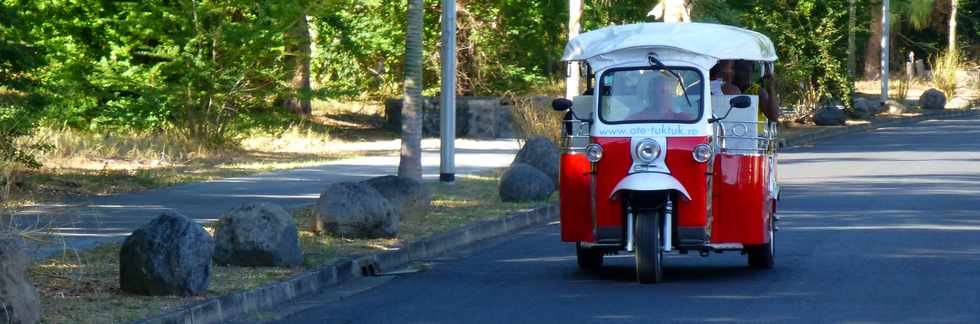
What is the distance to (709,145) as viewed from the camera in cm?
1139

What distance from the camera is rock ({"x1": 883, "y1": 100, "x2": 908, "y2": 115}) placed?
4769 centimetres

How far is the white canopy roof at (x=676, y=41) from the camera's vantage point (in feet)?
38.5

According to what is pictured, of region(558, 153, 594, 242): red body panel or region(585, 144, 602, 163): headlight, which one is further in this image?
region(558, 153, 594, 242): red body panel

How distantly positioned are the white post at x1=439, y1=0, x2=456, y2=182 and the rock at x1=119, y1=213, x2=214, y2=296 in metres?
10.4

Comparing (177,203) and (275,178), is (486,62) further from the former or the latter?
(177,203)

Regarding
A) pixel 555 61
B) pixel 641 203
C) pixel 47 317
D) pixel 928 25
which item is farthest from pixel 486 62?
pixel 928 25

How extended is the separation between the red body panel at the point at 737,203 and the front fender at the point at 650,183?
0.41 metres

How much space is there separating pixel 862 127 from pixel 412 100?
24590mm

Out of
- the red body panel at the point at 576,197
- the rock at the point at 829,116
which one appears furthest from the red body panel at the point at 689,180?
the rock at the point at 829,116

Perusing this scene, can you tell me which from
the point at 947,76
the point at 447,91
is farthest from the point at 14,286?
the point at 947,76

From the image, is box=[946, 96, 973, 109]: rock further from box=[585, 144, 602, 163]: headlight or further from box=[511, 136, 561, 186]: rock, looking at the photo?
box=[585, 144, 602, 163]: headlight

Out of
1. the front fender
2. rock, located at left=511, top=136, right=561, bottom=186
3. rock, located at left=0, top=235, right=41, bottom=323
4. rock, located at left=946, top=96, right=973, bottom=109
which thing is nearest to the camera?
rock, located at left=0, top=235, right=41, bottom=323

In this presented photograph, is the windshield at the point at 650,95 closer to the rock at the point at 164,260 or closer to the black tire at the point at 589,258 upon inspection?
the black tire at the point at 589,258

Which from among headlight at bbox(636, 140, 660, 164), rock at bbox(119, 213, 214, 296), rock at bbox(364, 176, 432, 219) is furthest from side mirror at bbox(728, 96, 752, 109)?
rock at bbox(364, 176, 432, 219)
